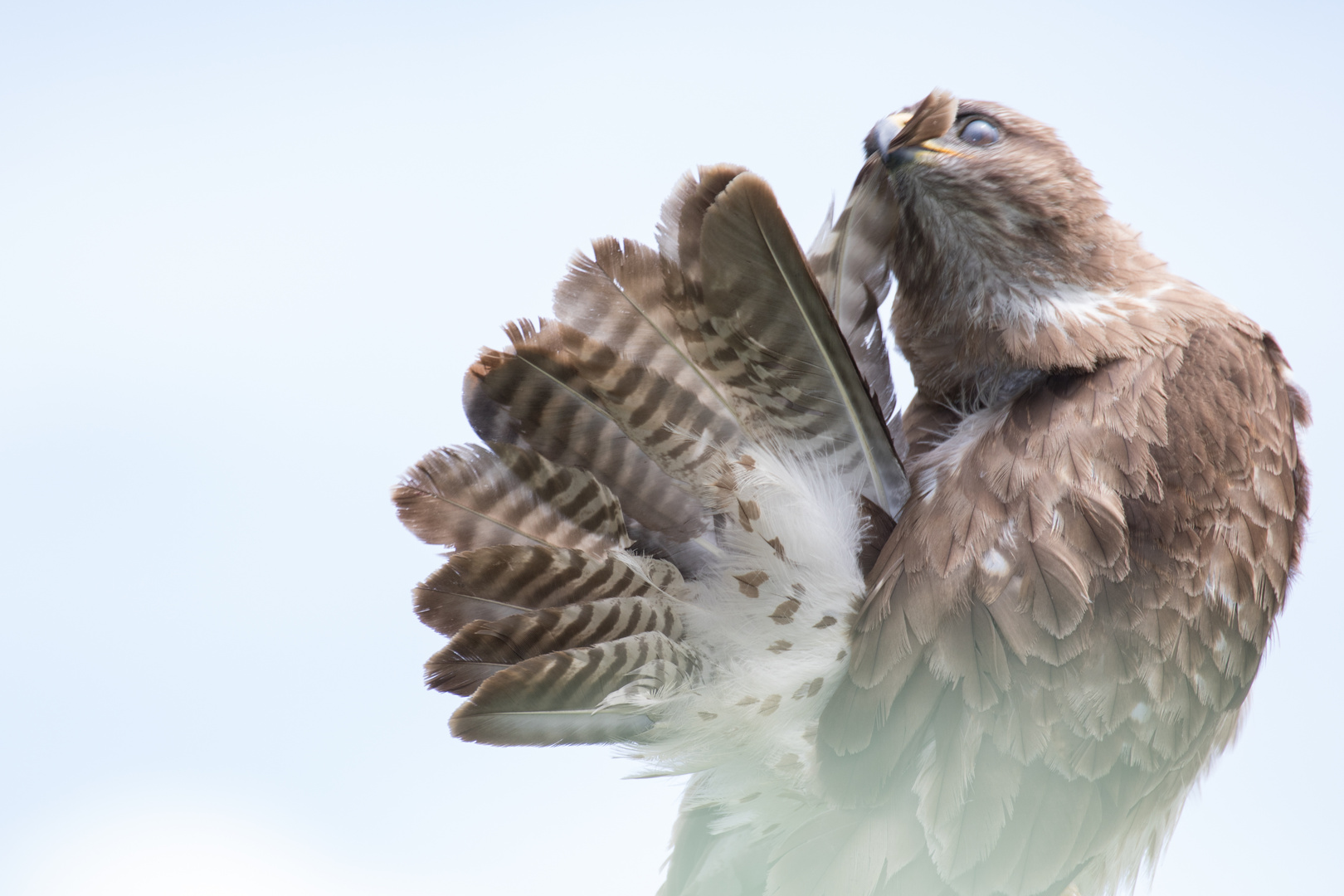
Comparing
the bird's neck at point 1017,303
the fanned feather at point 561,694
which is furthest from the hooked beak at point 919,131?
the fanned feather at point 561,694

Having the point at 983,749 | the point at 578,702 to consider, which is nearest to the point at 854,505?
the point at 983,749

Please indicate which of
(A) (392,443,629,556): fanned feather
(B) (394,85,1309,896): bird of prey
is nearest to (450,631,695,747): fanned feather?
(B) (394,85,1309,896): bird of prey

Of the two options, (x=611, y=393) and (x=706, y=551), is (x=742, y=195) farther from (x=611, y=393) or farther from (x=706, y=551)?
(x=706, y=551)

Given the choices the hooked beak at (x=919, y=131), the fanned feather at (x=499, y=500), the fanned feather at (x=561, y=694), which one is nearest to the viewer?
the fanned feather at (x=561, y=694)

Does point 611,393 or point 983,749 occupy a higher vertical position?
point 611,393

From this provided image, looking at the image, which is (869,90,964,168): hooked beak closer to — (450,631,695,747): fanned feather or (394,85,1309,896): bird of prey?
(394,85,1309,896): bird of prey

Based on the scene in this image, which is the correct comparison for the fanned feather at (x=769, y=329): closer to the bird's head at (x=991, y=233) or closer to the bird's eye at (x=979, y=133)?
the bird's head at (x=991, y=233)

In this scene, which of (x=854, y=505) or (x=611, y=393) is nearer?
(x=611, y=393)
